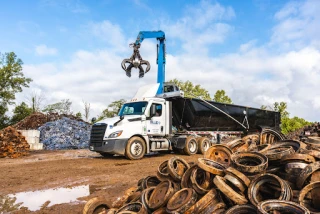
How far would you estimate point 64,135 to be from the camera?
2108 cm

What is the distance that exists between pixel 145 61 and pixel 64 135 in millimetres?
10631

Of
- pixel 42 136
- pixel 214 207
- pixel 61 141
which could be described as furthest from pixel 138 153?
pixel 42 136

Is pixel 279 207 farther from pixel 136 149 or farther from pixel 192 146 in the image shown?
pixel 192 146

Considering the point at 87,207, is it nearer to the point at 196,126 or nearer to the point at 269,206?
the point at 269,206

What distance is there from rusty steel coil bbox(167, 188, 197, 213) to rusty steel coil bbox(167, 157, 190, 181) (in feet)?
2.00

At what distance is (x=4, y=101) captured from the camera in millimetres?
34594

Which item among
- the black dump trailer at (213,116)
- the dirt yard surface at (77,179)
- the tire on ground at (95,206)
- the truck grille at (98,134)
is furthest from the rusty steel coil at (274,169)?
the black dump trailer at (213,116)

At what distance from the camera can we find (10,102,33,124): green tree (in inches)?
1338

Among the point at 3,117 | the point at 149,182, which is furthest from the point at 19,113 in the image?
the point at 149,182

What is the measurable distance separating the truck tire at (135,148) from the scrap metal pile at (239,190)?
6.22 meters

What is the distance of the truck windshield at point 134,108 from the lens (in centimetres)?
1199

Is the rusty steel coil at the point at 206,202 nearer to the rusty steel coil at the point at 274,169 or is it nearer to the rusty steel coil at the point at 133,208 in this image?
the rusty steel coil at the point at 133,208

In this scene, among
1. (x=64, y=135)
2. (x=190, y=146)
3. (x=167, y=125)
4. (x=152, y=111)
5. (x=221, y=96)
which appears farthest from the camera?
(x=221, y=96)

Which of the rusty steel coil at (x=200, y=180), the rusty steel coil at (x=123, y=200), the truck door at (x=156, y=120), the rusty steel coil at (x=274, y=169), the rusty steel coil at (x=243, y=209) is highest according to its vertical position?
the truck door at (x=156, y=120)
